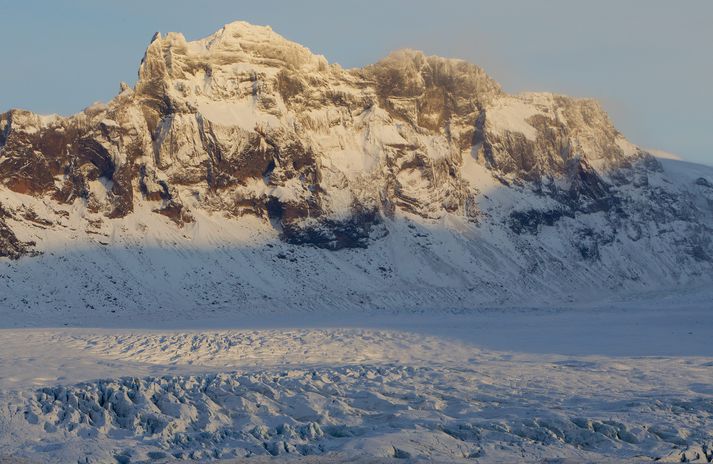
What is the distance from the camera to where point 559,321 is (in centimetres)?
5894

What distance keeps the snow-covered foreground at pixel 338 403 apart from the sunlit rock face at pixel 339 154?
207 ft

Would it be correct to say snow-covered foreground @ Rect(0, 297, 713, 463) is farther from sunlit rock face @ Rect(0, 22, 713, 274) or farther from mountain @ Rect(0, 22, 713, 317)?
sunlit rock face @ Rect(0, 22, 713, 274)

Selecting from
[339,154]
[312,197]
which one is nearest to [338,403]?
[312,197]

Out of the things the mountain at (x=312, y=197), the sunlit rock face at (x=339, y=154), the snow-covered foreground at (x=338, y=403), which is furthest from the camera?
the sunlit rock face at (x=339, y=154)

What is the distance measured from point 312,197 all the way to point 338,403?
83923mm

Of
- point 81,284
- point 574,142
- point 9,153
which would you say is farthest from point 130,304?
point 574,142

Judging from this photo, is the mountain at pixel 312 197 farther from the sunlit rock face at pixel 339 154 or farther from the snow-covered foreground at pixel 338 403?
the snow-covered foreground at pixel 338 403

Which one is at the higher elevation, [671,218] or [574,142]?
[574,142]

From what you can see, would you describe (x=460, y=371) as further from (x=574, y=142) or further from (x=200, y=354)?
(x=574, y=142)

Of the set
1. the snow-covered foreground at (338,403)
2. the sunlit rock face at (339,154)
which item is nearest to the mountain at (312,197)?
the sunlit rock face at (339,154)

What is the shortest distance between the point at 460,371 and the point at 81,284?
202 feet

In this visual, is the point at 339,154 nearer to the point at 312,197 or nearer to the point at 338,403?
the point at 312,197

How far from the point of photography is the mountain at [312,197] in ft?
318

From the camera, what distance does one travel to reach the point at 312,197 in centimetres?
11269
